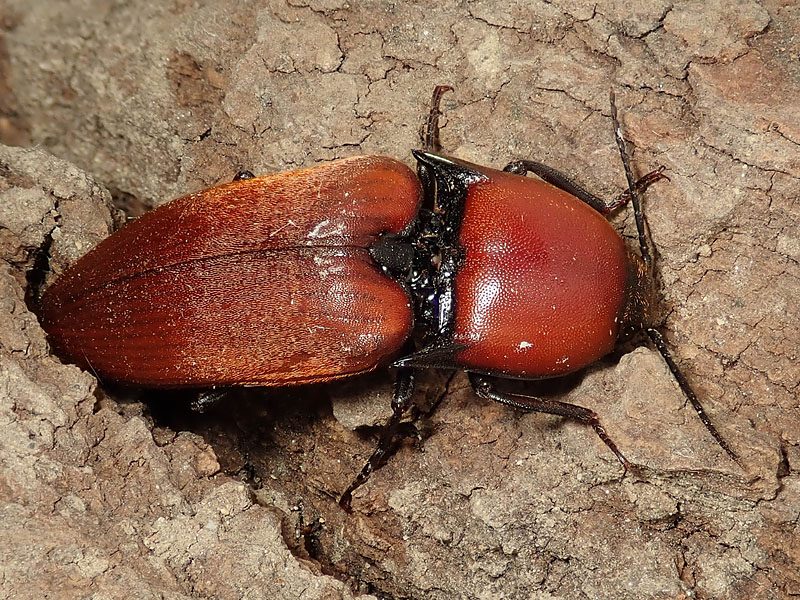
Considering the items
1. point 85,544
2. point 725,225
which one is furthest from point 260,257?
point 725,225

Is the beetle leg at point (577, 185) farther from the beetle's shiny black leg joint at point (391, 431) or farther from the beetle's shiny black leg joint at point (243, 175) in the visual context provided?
the beetle's shiny black leg joint at point (243, 175)

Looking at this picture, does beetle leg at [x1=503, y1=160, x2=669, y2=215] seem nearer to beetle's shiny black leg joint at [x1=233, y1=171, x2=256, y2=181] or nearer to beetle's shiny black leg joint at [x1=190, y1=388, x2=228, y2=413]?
beetle's shiny black leg joint at [x1=233, y1=171, x2=256, y2=181]

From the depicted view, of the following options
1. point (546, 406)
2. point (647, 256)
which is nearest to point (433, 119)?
point (647, 256)

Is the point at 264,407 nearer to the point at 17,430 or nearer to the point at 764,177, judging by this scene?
the point at 17,430

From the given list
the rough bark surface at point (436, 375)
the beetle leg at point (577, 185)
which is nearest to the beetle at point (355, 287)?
the beetle leg at point (577, 185)

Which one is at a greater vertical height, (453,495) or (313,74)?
(313,74)

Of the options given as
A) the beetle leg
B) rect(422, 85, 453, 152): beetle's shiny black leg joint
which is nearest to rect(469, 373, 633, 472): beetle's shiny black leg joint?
the beetle leg
